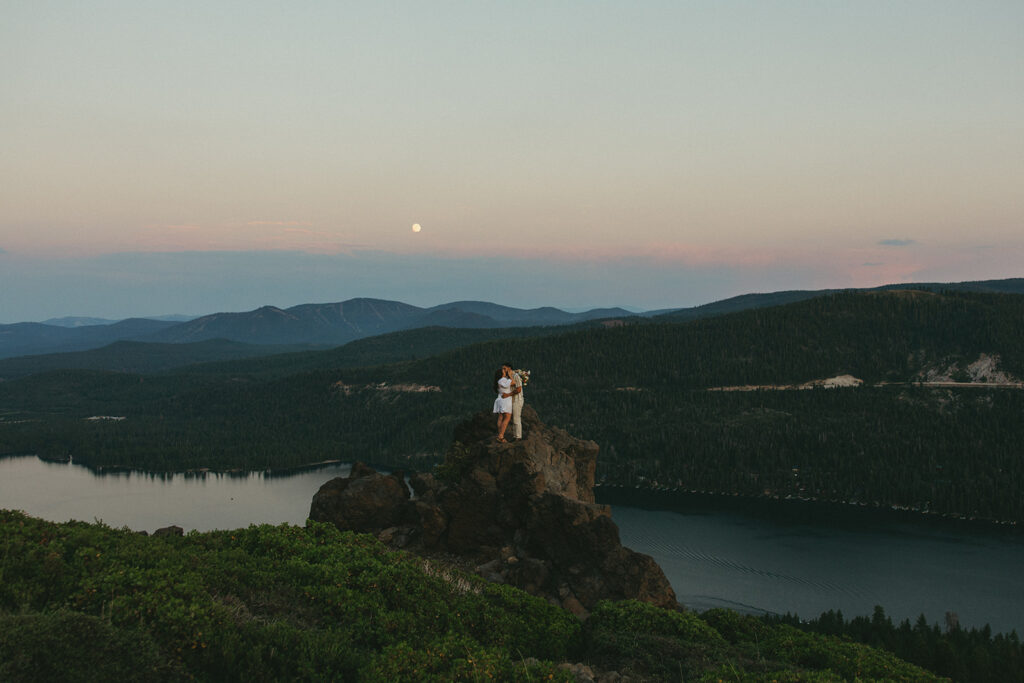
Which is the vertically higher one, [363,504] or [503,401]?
[503,401]

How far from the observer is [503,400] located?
36.1 m

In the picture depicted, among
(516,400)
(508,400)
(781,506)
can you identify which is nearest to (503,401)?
(508,400)

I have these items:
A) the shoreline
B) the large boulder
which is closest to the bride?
the large boulder

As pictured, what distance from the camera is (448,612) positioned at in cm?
2022

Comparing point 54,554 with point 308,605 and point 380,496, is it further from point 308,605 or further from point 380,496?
point 380,496

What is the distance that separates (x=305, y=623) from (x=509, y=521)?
17.4 m

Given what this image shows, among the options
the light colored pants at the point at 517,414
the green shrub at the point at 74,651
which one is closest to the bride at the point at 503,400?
the light colored pants at the point at 517,414

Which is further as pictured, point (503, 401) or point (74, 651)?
point (503, 401)

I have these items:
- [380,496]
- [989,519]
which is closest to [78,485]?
[380,496]

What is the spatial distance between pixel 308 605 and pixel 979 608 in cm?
9716

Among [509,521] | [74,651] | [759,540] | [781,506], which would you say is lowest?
[781,506]

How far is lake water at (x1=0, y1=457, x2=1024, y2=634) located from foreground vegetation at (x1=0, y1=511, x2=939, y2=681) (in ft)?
207

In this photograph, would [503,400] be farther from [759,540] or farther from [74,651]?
[759,540]

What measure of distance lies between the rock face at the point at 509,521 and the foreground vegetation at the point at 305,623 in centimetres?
576
